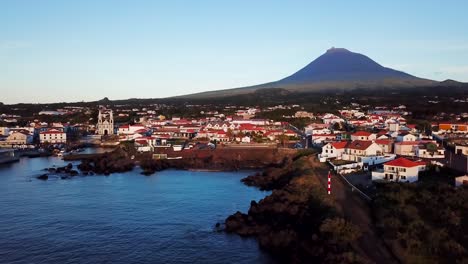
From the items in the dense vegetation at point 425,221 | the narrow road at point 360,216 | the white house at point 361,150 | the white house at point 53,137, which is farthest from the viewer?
the white house at point 53,137

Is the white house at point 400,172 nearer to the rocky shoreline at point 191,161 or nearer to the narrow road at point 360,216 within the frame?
the narrow road at point 360,216

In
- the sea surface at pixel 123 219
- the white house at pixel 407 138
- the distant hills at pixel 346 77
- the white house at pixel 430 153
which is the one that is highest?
the distant hills at pixel 346 77

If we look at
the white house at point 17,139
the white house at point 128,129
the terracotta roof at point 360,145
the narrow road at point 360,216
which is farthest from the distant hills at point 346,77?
the narrow road at point 360,216

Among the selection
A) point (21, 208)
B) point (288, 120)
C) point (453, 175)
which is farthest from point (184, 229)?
point (288, 120)

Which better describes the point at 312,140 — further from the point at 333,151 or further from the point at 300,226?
the point at 300,226

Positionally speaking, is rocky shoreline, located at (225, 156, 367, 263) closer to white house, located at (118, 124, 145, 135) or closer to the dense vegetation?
the dense vegetation

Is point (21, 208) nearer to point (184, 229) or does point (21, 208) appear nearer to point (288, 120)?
point (184, 229)

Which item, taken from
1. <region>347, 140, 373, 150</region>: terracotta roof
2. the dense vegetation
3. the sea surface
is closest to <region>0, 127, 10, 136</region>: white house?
the sea surface
